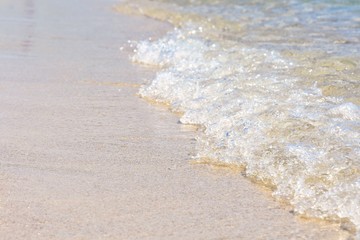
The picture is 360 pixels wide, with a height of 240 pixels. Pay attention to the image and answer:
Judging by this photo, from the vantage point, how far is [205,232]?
2.59 m

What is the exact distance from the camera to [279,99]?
4176 millimetres

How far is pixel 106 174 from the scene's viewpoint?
3.21m

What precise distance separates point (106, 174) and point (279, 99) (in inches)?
50.5

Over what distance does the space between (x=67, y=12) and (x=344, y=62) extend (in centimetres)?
517

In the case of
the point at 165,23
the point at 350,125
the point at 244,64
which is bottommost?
the point at 165,23

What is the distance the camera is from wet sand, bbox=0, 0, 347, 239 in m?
2.61

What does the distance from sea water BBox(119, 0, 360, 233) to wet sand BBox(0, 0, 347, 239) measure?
0.36ft

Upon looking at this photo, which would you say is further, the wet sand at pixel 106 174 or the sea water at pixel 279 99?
the sea water at pixel 279 99

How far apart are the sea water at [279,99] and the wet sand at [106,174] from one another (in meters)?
0.11

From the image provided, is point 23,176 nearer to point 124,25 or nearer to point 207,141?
point 207,141

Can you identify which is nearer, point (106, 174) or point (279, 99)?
point (106, 174)

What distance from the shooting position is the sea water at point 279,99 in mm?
2943

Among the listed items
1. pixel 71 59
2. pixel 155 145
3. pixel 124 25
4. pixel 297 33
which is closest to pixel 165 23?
pixel 124 25

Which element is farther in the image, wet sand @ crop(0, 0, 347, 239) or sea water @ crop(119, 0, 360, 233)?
sea water @ crop(119, 0, 360, 233)
